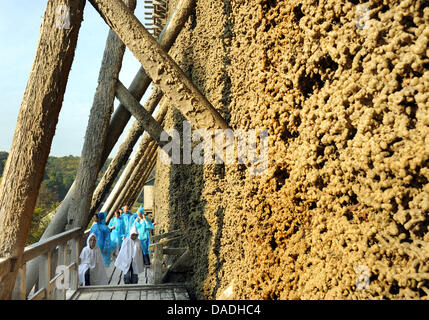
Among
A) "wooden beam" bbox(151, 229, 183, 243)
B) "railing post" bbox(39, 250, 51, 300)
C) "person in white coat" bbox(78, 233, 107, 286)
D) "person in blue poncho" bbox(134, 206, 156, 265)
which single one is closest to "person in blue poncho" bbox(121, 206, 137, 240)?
"person in blue poncho" bbox(134, 206, 156, 265)

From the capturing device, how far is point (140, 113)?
4.82m

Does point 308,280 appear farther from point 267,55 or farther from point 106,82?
point 106,82

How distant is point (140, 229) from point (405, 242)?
25.6 ft

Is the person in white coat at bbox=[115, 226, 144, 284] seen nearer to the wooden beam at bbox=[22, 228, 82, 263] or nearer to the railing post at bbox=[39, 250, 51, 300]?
the wooden beam at bbox=[22, 228, 82, 263]

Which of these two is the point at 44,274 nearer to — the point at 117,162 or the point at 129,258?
the point at 117,162

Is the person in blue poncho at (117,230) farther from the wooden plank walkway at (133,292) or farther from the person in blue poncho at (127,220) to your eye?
the wooden plank walkway at (133,292)

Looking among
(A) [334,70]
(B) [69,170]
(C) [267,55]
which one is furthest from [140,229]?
(B) [69,170]

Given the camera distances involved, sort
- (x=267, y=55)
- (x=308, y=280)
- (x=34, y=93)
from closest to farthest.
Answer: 1. (x=308, y=280)
2. (x=267, y=55)
3. (x=34, y=93)

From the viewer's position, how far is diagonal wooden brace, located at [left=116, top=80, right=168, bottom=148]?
4.73 meters

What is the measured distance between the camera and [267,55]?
2193 millimetres

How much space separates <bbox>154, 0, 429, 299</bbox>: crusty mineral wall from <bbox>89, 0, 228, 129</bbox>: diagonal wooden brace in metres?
0.27

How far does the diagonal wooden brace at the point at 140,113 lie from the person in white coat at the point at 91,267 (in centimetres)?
269

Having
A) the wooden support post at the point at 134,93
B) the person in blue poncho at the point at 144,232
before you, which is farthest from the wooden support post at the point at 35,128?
the person in blue poncho at the point at 144,232

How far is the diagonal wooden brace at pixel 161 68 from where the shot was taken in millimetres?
3000
